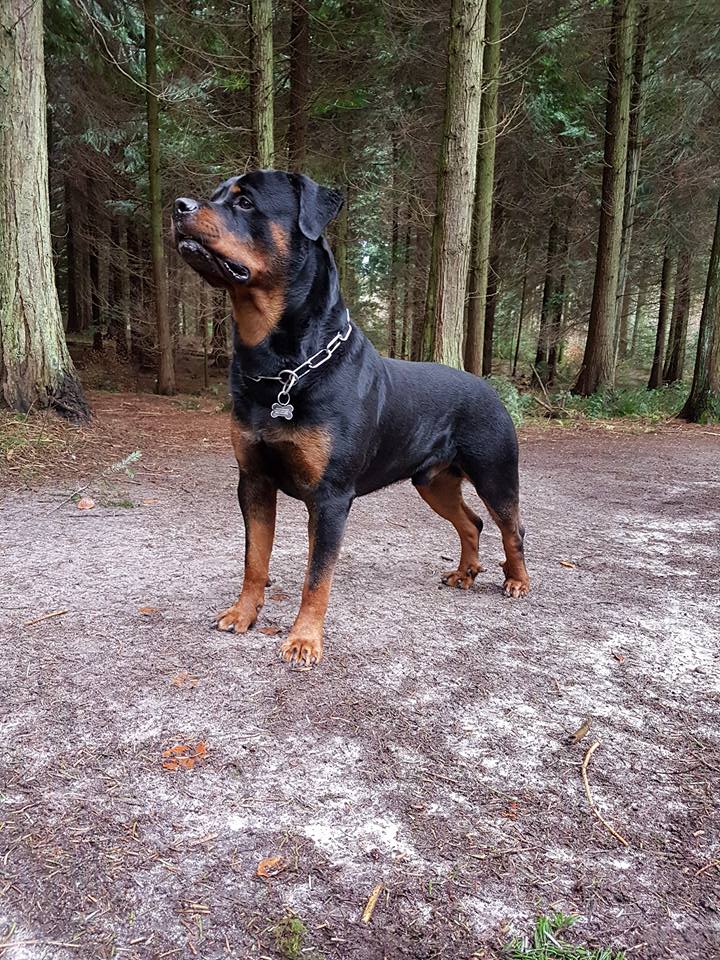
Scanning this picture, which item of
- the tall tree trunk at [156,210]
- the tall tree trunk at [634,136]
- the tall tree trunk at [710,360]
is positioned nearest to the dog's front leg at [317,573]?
the tall tree trunk at [710,360]

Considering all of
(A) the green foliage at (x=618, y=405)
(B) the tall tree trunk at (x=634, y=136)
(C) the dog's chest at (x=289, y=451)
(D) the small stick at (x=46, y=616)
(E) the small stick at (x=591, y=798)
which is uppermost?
(B) the tall tree trunk at (x=634, y=136)

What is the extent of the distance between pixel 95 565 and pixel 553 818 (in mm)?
3193

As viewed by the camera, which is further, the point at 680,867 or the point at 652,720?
the point at 652,720

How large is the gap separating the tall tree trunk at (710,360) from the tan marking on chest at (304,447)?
11.9m

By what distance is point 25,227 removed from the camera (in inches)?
301

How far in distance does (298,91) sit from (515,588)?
1285 cm

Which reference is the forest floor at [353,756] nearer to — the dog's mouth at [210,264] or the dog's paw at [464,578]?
the dog's paw at [464,578]

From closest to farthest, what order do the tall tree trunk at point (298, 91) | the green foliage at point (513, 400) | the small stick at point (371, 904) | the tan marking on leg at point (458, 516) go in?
1. the small stick at point (371, 904)
2. the tan marking on leg at point (458, 516)
3. the green foliage at point (513, 400)
4. the tall tree trunk at point (298, 91)

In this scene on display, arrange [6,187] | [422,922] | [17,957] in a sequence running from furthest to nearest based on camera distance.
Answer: [6,187] < [422,922] < [17,957]

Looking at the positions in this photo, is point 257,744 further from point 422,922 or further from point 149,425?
point 149,425

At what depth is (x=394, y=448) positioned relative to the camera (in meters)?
3.54

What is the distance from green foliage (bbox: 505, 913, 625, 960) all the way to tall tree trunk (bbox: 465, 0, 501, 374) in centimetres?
1154

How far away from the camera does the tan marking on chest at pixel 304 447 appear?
2969 mm

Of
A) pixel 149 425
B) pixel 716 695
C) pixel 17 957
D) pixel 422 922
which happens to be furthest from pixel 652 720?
pixel 149 425
